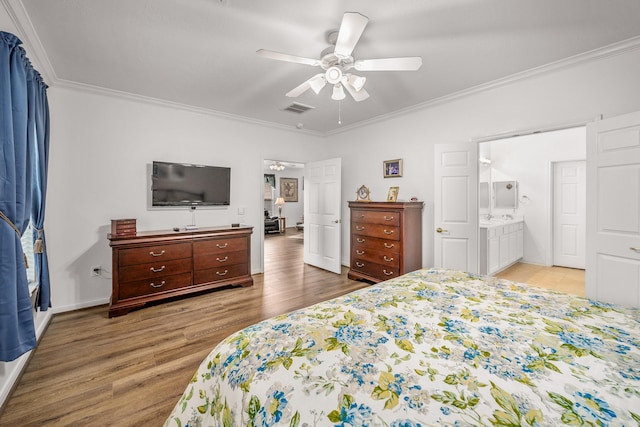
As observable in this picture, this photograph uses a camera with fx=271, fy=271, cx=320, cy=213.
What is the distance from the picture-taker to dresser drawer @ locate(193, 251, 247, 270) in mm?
3543

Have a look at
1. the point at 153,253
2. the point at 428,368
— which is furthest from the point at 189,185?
the point at 428,368

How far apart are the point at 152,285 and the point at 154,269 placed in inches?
7.4

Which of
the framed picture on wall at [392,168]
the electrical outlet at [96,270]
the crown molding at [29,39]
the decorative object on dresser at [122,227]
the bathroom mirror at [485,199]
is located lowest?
the electrical outlet at [96,270]

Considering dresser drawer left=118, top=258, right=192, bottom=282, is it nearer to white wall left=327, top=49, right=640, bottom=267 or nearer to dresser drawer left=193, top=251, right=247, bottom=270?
dresser drawer left=193, top=251, right=247, bottom=270

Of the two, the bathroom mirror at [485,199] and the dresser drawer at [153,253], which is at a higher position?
Answer: the bathroom mirror at [485,199]

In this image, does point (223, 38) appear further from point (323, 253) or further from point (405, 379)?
point (323, 253)

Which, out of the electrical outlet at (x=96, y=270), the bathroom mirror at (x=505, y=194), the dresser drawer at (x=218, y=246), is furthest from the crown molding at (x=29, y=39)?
the bathroom mirror at (x=505, y=194)

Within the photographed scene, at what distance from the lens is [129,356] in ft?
7.30

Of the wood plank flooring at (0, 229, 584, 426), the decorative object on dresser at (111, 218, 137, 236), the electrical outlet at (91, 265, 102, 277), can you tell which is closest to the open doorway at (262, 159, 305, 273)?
the wood plank flooring at (0, 229, 584, 426)

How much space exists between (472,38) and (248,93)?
2.47 metres

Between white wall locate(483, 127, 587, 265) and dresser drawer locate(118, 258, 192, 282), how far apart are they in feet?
19.8

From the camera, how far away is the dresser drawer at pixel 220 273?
140 inches

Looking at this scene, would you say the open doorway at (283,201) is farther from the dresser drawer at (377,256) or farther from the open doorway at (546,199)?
the open doorway at (546,199)

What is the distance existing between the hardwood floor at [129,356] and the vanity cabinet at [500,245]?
7.41 feet
